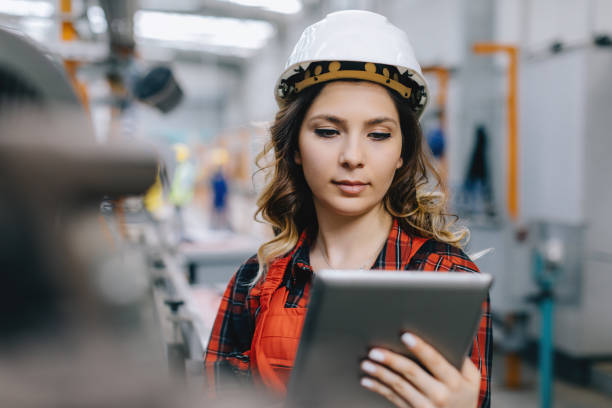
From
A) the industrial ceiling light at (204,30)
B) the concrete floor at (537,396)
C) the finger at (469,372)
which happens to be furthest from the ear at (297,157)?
the industrial ceiling light at (204,30)

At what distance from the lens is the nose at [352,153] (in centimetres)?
110

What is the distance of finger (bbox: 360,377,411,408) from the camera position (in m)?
0.67

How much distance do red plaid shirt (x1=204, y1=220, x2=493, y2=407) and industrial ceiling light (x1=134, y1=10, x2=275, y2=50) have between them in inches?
491

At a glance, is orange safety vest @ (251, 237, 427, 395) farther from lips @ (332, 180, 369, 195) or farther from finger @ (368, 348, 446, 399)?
finger @ (368, 348, 446, 399)

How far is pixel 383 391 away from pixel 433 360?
80mm

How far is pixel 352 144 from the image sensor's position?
1.11m

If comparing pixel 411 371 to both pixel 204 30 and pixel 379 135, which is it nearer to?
pixel 379 135

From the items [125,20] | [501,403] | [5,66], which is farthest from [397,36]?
[501,403]

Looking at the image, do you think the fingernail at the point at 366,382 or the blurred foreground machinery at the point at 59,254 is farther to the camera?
the fingernail at the point at 366,382

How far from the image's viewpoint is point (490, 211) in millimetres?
4594

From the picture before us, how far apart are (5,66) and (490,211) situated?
4.69 metres

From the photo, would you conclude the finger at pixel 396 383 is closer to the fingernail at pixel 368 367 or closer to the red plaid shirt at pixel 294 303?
the fingernail at pixel 368 367

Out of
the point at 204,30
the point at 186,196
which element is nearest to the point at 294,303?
the point at 186,196

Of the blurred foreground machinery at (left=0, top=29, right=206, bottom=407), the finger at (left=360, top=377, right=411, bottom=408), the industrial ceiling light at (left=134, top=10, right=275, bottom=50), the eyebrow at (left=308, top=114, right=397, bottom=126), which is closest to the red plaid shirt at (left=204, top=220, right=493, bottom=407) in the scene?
the eyebrow at (left=308, top=114, right=397, bottom=126)
